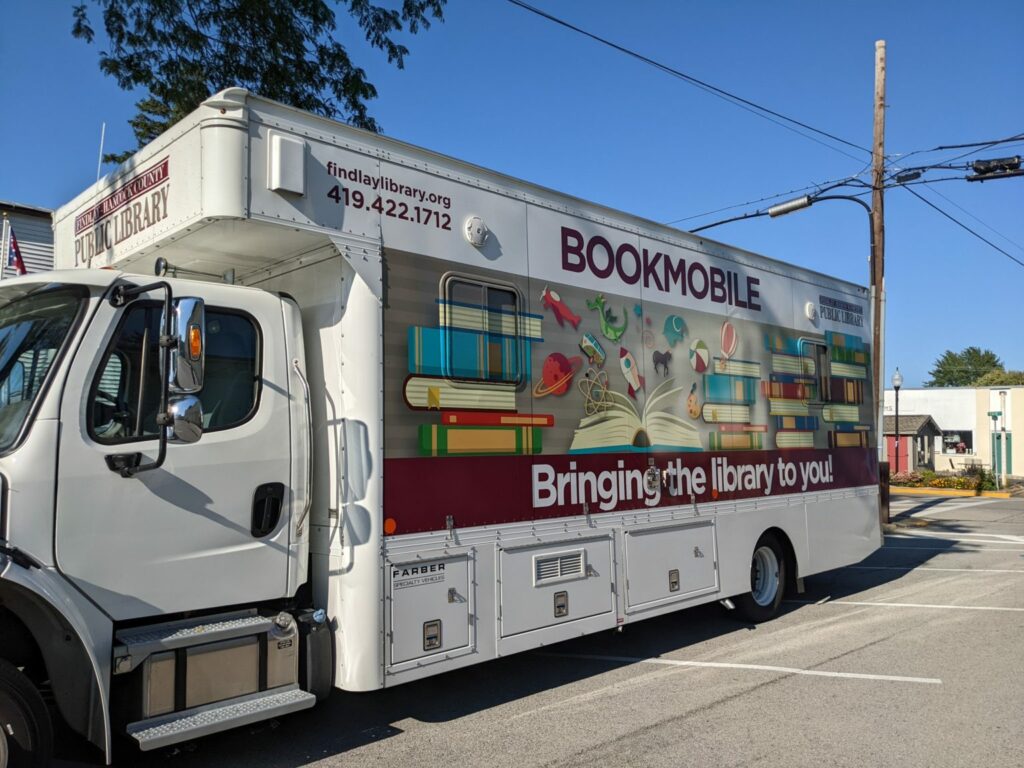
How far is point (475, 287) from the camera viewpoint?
5.60m

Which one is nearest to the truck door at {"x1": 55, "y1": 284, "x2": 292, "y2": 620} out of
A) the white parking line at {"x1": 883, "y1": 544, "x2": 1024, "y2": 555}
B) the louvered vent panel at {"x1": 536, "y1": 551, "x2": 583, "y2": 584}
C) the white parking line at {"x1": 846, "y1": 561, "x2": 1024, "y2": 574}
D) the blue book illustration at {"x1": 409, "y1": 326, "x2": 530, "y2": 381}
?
the blue book illustration at {"x1": 409, "y1": 326, "x2": 530, "y2": 381}

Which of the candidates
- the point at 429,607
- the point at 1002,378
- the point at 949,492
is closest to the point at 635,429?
the point at 429,607

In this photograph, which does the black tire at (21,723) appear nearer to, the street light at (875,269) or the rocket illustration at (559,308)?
the rocket illustration at (559,308)

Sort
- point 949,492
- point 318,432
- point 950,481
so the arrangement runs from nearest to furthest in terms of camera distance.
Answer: point 318,432, point 949,492, point 950,481

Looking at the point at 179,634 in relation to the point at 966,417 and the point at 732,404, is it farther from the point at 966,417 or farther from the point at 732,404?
the point at 966,417

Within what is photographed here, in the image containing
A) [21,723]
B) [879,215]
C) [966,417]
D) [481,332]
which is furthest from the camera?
[966,417]

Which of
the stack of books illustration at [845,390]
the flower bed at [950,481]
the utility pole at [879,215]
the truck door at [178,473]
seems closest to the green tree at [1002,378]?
the flower bed at [950,481]

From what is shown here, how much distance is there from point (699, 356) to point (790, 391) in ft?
Result: 5.56

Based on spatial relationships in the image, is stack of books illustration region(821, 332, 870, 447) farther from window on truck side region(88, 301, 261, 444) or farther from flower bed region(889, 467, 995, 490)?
flower bed region(889, 467, 995, 490)

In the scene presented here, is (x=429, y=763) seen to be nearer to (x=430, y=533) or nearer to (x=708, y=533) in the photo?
(x=430, y=533)

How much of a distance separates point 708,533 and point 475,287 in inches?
129


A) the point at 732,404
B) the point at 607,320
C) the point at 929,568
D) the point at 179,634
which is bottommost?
the point at 929,568

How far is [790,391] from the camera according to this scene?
8.67 metres

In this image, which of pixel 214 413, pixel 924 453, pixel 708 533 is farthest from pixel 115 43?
pixel 924 453
